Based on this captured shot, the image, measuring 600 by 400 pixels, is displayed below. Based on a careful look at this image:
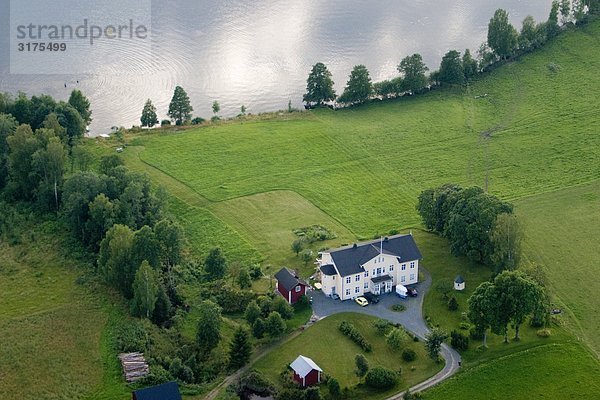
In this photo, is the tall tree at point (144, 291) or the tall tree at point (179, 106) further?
the tall tree at point (179, 106)

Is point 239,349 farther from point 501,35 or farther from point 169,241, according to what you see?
point 501,35

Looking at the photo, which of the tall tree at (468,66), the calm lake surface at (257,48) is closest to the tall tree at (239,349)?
the calm lake surface at (257,48)

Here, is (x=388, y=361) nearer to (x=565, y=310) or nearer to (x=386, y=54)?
(x=565, y=310)

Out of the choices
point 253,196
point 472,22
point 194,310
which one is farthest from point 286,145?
point 472,22

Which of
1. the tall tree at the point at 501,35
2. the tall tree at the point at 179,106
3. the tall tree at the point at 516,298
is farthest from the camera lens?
the tall tree at the point at 501,35

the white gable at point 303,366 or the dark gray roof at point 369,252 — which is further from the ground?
the dark gray roof at point 369,252

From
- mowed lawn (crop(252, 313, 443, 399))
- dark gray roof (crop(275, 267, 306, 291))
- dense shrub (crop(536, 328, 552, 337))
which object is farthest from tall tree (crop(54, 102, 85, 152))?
dense shrub (crop(536, 328, 552, 337))

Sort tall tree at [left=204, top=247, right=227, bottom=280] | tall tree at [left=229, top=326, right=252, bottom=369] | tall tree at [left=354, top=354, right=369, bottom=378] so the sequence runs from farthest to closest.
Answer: tall tree at [left=204, top=247, right=227, bottom=280] < tall tree at [left=229, top=326, right=252, bottom=369] < tall tree at [left=354, top=354, right=369, bottom=378]

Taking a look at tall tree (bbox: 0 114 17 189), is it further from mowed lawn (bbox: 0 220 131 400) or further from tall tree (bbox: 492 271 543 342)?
tall tree (bbox: 492 271 543 342)

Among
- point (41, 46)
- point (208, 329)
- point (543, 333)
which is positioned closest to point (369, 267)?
point (543, 333)

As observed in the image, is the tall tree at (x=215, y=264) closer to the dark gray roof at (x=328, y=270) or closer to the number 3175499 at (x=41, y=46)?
the dark gray roof at (x=328, y=270)
